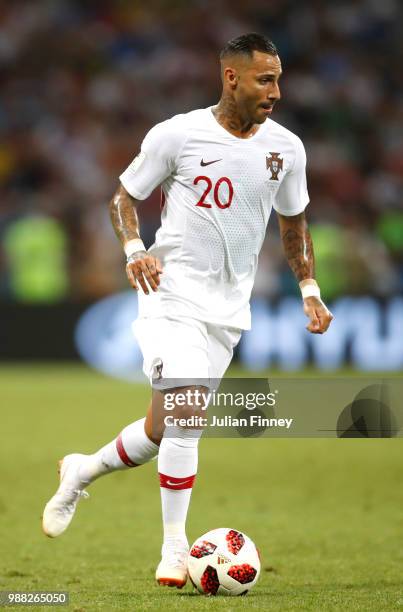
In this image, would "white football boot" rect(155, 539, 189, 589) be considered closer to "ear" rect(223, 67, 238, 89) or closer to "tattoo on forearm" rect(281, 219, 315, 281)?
"tattoo on forearm" rect(281, 219, 315, 281)

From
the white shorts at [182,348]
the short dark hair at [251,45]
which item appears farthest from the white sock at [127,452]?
the short dark hair at [251,45]

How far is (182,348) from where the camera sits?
5.02 meters

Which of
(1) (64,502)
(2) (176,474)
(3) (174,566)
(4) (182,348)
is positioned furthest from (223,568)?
(1) (64,502)

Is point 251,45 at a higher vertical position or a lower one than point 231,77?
higher

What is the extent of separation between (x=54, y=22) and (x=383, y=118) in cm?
548

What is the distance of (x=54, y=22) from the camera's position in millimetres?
→ 19578

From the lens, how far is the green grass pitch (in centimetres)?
490

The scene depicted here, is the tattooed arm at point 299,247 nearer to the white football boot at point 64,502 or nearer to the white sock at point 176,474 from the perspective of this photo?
the white sock at point 176,474

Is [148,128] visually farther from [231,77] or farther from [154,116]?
[231,77]

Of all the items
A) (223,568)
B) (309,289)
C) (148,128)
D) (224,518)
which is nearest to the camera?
(223,568)

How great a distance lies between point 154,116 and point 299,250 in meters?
13.2

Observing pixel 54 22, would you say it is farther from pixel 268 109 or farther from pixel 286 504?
pixel 268 109

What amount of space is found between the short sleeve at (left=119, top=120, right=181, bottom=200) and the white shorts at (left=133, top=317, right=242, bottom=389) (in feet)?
1.87

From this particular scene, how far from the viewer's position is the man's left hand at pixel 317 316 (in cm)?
516
